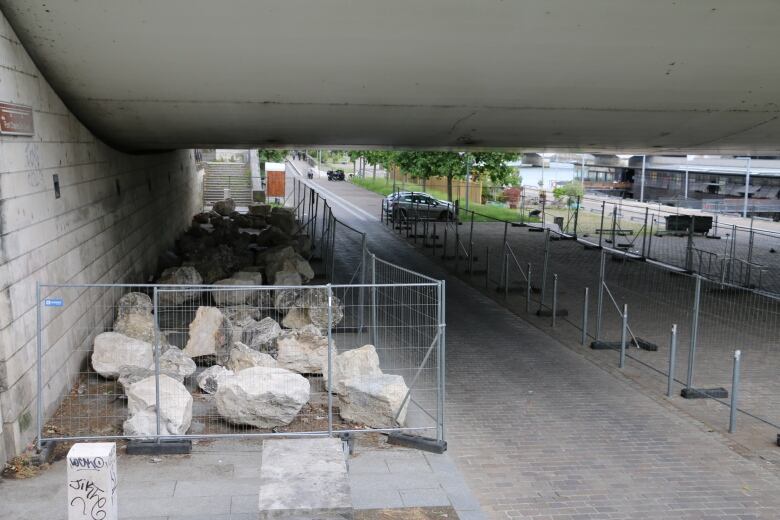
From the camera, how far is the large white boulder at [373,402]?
8.95 m

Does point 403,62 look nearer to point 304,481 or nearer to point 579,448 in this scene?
point 579,448

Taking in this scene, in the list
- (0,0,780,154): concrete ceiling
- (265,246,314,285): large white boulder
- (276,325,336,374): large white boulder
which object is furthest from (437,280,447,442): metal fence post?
(265,246,314,285): large white boulder

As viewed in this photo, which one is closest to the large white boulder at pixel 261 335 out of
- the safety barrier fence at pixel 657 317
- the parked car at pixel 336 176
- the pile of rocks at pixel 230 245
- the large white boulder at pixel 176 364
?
the large white boulder at pixel 176 364

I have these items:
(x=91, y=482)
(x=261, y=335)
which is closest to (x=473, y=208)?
(x=261, y=335)

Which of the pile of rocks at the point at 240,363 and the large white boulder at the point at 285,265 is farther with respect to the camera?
the large white boulder at the point at 285,265

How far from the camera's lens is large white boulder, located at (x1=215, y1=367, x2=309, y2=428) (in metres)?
8.74

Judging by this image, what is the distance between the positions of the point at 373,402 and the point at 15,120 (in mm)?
5392

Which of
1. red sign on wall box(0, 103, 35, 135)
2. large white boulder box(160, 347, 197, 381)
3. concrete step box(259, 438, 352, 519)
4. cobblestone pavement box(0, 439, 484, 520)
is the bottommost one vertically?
cobblestone pavement box(0, 439, 484, 520)

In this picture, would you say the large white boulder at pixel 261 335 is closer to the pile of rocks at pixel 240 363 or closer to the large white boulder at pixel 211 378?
the pile of rocks at pixel 240 363

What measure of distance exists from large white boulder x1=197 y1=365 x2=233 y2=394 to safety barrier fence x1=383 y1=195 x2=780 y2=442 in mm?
6618

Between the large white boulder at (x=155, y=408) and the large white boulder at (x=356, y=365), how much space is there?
201 centimetres

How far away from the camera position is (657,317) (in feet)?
53.2

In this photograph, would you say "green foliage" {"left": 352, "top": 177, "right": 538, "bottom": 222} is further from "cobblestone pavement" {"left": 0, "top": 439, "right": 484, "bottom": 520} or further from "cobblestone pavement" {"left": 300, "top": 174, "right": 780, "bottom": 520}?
"cobblestone pavement" {"left": 0, "top": 439, "right": 484, "bottom": 520}

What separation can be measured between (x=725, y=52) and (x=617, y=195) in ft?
207
